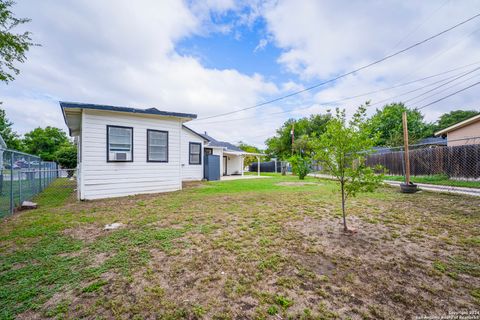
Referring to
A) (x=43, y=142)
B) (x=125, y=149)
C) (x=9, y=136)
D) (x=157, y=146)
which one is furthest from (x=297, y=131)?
(x=9, y=136)

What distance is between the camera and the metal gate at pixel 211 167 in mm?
13664

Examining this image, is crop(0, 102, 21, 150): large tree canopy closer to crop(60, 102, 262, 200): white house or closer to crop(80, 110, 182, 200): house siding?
crop(60, 102, 262, 200): white house

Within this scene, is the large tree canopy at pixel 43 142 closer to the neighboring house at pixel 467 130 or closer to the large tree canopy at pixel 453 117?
the neighboring house at pixel 467 130

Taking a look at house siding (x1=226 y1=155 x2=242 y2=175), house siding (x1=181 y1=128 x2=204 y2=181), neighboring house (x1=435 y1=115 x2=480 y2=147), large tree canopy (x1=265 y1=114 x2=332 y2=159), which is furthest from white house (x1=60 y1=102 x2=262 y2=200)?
large tree canopy (x1=265 y1=114 x2=332 y2=159)

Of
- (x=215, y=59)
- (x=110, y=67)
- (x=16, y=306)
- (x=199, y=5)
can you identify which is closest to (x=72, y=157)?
(x=110, y=67)

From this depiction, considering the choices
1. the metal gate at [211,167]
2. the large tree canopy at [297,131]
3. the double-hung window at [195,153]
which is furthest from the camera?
the large tree canopy at [297,131]

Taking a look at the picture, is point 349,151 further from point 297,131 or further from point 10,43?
point 297,131

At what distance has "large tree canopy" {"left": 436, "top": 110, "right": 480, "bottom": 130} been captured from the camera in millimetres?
29909

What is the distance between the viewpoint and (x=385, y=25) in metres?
8.88

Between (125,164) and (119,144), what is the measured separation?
0.82 meters

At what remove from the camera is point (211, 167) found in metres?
13.8

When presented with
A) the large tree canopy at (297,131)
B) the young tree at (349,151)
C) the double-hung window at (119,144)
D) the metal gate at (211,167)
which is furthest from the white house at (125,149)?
the large tree canopy at (297,131)

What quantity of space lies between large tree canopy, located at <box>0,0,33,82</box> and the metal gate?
376 inches

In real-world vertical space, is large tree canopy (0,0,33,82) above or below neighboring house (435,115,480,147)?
above
